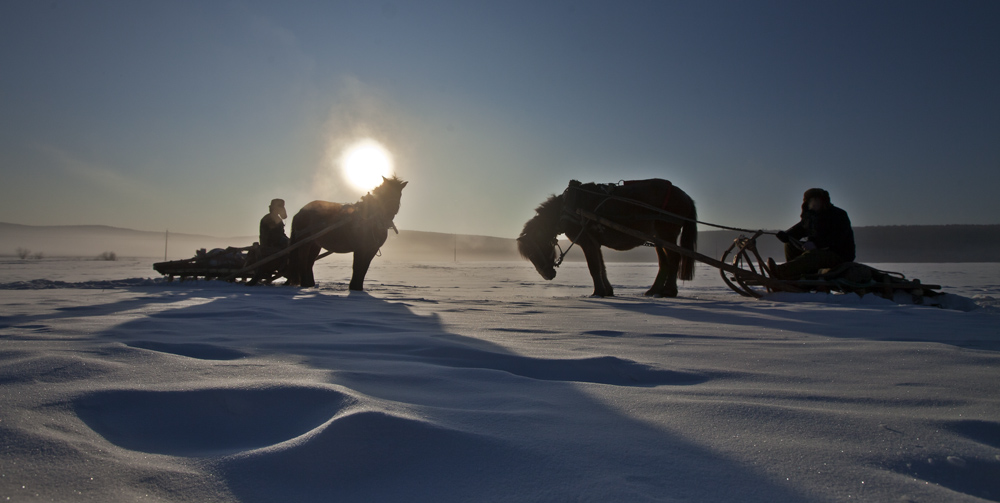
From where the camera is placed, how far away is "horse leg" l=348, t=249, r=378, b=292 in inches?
313

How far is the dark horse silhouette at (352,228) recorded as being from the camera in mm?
8172

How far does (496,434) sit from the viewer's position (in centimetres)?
112

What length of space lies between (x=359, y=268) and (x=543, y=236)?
10.5 feet

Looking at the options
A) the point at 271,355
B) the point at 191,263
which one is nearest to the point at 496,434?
the point at 271,355

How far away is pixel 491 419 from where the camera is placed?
1.24 metres

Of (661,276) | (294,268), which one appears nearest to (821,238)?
(661,276)

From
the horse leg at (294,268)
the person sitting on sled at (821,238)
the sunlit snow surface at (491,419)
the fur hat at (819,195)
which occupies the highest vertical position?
the fur hat at (819,195)

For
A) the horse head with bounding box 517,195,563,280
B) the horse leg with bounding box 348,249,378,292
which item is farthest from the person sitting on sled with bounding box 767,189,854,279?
the horse leg with bounding box 348,249,378,292

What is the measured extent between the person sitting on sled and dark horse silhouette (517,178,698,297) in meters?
1.51

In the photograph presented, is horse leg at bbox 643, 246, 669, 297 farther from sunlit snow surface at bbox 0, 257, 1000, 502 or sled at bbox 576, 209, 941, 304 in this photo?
sunlit snow surface at bbox 0, 257, 1000, 502

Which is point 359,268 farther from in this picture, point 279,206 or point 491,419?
point 491,419

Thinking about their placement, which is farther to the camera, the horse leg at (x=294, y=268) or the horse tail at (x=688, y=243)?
the horse leg at (x=294, y=268)

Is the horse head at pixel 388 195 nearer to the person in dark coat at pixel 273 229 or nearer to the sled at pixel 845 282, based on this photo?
the person in dark coat at pixel 273 229

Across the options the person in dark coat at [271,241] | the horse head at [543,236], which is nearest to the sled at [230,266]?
the person in dark coat at [271,241]
